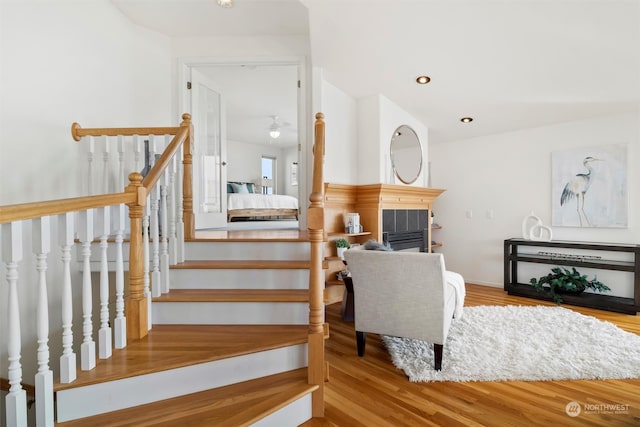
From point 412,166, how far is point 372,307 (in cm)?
259

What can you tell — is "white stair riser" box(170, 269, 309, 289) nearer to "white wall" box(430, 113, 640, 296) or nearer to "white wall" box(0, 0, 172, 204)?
"white wall" box(0, 0, 172, 204)

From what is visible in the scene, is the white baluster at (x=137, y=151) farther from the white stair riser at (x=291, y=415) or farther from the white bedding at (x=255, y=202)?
the white bedding at (x=255, y=202)

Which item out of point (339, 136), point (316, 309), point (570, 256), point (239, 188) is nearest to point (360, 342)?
point (316, 309)

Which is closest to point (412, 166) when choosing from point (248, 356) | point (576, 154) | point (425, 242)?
point (425, 242)

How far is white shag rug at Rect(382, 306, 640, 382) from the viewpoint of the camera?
2.16 metres

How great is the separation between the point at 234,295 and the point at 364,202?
2.18m

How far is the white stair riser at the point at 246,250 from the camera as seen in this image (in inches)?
95.0

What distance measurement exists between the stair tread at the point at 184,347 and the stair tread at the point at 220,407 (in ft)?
0.54

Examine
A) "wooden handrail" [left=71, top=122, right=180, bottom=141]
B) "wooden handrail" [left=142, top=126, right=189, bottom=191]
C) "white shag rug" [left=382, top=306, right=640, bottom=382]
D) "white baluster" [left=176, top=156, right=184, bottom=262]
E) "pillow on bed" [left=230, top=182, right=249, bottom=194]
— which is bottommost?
"white shag rug" [left=382, top=306, right=640, bottom=382]

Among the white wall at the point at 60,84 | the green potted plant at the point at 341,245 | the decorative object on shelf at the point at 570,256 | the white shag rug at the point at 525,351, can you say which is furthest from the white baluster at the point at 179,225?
the decorative object on shelf at the point at 570,256

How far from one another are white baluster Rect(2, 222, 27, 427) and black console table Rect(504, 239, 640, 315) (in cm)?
488

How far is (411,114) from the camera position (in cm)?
427

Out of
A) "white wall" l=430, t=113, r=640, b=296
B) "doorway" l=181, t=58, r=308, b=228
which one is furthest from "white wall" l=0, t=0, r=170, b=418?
"white wall" l=430, t=113, r=640, b=296

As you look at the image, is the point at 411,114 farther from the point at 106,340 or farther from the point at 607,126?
the point at 106,340
